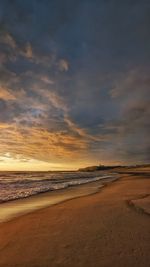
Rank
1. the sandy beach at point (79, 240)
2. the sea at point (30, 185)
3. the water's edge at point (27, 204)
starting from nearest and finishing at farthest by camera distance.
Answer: the sandy beach at point (79, 240) → the water's edge at point (27, 204) → the sea at point (30, 185)

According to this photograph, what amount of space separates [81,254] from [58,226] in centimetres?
226

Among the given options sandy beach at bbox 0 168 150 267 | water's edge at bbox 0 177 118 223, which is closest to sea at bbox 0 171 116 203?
water's edge at bbox 0 177 118 223

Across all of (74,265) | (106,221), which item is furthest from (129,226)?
(74,265)

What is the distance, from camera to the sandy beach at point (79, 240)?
4.02m

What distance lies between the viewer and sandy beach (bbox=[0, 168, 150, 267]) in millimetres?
4020

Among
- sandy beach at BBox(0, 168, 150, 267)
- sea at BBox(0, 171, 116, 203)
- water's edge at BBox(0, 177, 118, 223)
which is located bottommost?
sandy beach at BBox(0, 168, 150, 267)

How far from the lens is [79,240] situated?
507 centimetres

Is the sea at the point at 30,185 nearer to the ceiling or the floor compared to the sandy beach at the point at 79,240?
nearer to the ceiling

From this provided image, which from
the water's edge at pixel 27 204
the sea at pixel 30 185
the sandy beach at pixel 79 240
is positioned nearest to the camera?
the sandy beach at pixel 79 240

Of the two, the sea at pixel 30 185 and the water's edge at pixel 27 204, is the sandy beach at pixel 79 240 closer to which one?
the water's edge at pixel 27 204

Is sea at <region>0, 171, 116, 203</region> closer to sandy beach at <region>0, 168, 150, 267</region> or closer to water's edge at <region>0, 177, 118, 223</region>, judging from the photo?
water's edge at <region>0, 177, 118, 223</region>

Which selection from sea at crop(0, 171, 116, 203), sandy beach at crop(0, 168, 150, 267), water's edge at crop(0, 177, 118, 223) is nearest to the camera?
sandy beach at crop(0, 168, 150, 267)

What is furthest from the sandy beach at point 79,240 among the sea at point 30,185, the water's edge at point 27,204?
the sea at point 30,185

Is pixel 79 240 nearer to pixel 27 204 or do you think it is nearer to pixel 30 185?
pixel 27 204
